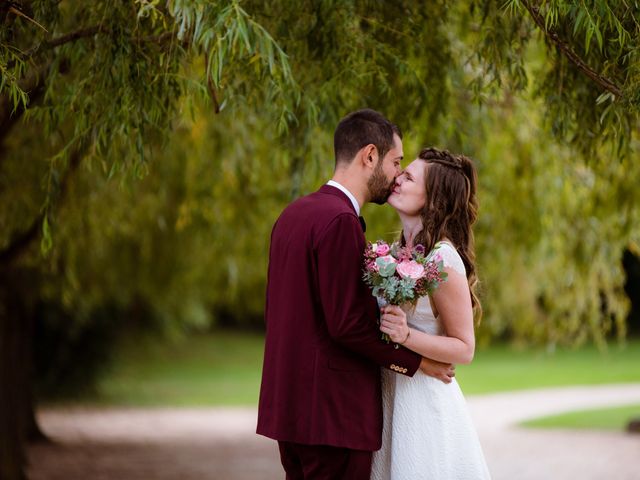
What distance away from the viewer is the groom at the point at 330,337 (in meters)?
3.16

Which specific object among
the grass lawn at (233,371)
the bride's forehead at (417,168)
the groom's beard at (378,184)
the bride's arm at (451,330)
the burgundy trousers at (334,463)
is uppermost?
the bride's forehead at (417,168)

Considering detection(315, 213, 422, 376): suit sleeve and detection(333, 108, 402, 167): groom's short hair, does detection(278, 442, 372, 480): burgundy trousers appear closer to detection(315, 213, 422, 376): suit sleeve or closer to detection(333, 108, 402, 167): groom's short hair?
detection(315, 213, 422, 376): suit sleeve

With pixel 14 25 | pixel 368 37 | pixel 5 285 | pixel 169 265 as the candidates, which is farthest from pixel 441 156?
pixel 5 285

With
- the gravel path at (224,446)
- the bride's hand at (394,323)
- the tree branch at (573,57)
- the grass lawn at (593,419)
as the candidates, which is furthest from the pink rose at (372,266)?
the grass lawn at (593,419)

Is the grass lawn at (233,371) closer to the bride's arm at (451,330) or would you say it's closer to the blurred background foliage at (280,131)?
the blurred background foliage at (280,131)

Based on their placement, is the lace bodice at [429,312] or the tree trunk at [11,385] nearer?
the lace bodice at [429,312]

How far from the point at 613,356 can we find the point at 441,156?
2330 cm

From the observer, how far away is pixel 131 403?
62.6 feet

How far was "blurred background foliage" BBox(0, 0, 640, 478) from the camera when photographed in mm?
3797

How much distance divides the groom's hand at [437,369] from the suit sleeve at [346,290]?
0.20 meters

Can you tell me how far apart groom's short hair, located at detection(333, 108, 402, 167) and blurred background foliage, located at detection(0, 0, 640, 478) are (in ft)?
1.14

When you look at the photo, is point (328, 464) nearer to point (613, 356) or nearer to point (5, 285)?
point (5, 285)

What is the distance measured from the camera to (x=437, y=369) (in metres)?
3.38

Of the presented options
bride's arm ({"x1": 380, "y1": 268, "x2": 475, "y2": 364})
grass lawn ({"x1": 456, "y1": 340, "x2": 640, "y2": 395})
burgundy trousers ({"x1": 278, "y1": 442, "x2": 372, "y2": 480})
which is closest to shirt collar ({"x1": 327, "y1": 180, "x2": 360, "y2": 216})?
bride's arm ({"x1": 380, "y1": 268, "x2": 475, "y2": 364})
